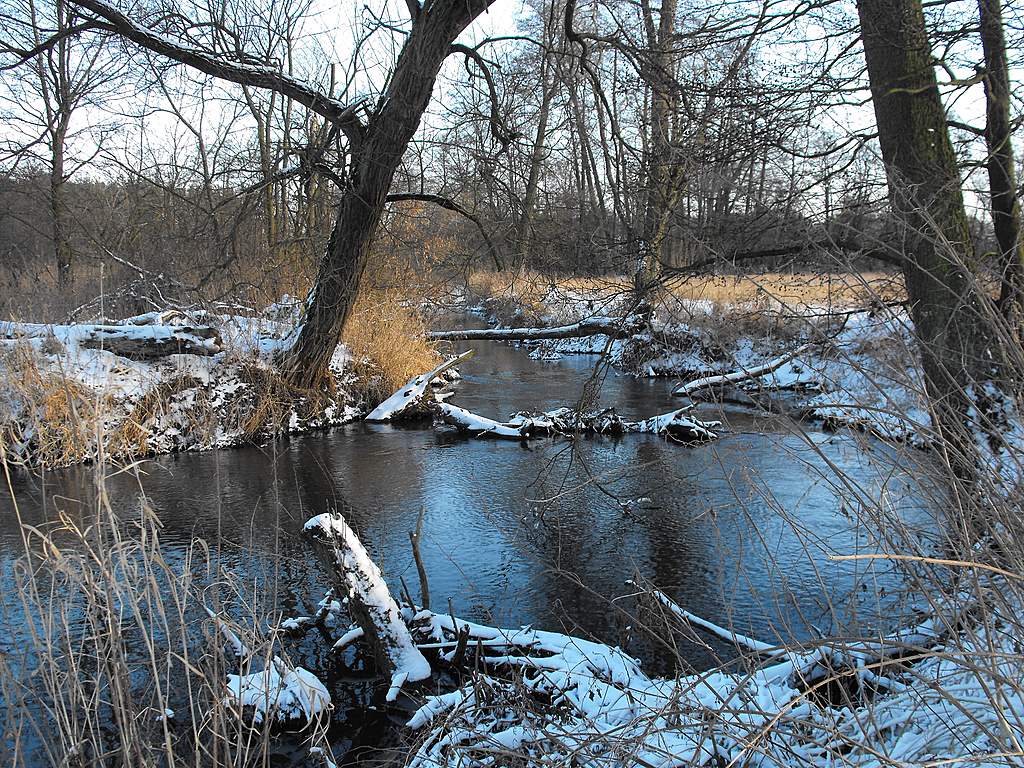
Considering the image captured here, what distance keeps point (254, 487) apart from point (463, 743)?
556 centimetres

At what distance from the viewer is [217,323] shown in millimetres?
11094

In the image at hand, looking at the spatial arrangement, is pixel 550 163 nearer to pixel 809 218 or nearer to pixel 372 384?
pixel 809 218

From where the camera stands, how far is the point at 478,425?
10414 mm

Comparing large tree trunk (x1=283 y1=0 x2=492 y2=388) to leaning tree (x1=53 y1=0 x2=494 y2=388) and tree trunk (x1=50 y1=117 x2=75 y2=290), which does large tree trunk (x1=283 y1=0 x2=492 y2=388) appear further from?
tree trunk (x1=50 y1=117 x2=75 y2=290)

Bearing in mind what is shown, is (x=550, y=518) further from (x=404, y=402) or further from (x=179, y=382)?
(x=179, y=382)

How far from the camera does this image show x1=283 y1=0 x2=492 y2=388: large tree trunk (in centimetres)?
845

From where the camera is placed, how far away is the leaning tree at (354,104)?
7789 mm

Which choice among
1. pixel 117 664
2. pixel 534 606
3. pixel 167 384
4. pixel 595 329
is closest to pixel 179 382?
pixel 167 384

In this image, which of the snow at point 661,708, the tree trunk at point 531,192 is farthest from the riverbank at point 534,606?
the tree trunk at point 531,192

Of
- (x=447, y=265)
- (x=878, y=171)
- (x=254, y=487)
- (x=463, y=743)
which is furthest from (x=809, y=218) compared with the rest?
(x=254, y=487)

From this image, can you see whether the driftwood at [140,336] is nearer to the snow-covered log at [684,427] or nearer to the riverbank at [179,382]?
the riverbank at [179,382]

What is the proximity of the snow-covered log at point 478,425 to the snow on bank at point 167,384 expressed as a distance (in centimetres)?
195

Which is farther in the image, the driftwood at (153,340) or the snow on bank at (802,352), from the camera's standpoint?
the driftwood at (153,340)

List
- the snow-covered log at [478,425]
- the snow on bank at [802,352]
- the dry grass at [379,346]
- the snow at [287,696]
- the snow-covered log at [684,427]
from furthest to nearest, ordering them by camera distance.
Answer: the dry grass at [379,346]
the snow-covered log at [478,425]
the snow-covered log at [684,427]
the snow at [287,696]
the snow on bank at [802,352]
